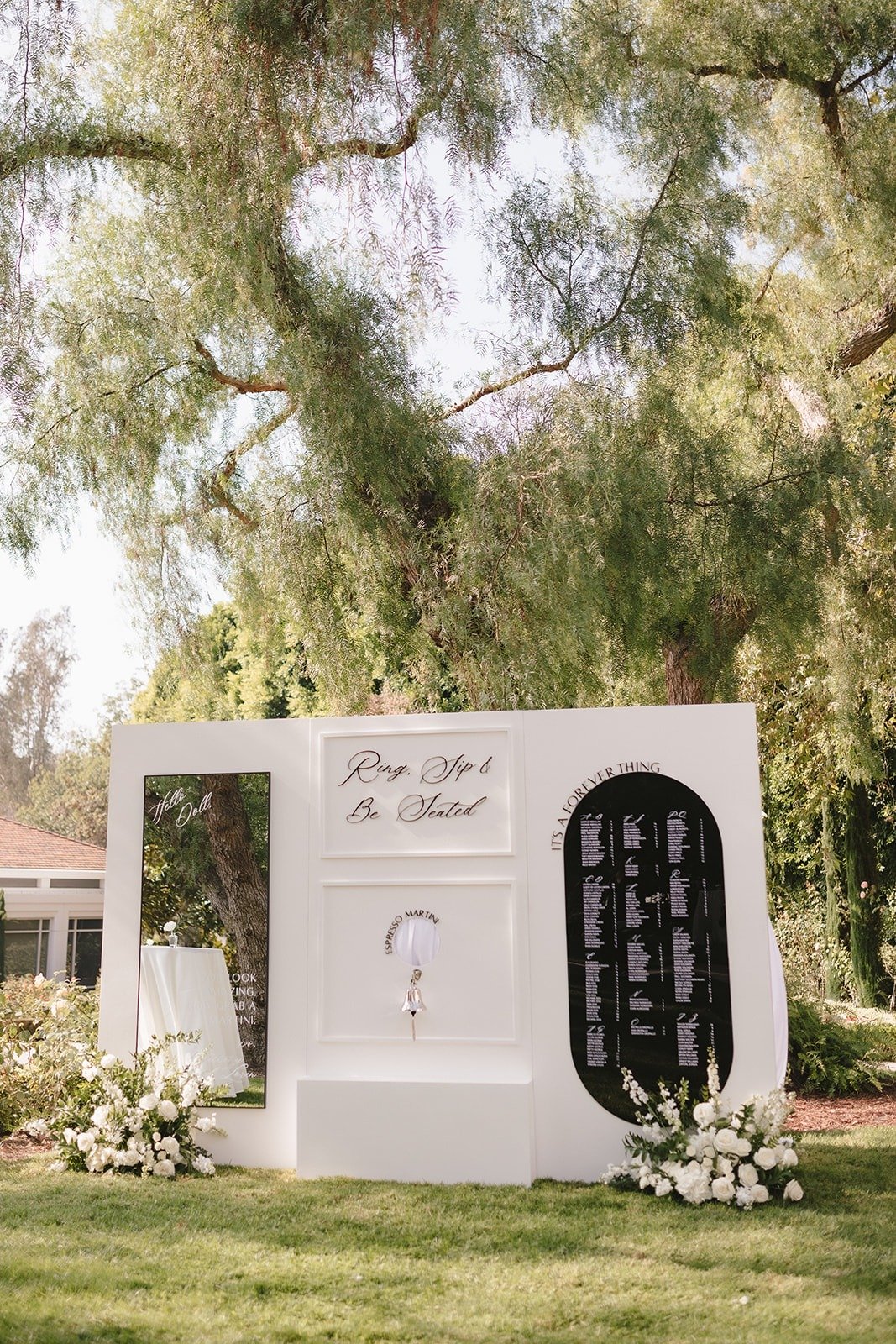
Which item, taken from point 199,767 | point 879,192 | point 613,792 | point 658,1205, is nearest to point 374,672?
point 199,767

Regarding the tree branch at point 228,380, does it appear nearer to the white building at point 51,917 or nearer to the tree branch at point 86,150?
the tree branch at point 86,150

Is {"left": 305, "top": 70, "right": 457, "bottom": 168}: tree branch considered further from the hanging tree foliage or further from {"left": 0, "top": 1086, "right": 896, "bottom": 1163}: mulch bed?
{"left": 0, "top": 1086, "right": 896, "bottom": 1163}: mulch bed

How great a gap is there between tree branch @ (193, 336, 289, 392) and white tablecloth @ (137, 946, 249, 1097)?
3.57 metres

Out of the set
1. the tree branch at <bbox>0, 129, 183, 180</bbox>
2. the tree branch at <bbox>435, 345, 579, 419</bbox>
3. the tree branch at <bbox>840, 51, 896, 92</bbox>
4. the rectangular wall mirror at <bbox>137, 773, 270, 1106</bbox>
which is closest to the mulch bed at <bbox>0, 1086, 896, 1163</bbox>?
the rectangular wall mirror at <bbox>137, 773, 270, 1106</bbox>

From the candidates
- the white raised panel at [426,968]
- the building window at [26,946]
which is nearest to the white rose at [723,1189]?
the white raised panel at [426,968]

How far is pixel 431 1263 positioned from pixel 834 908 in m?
8.51

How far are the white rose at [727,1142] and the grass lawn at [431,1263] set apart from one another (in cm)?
24

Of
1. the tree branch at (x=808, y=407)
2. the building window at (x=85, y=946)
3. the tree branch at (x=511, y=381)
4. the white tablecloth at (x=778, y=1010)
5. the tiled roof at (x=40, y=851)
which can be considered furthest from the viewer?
the tiled roof at (x=40, y=851)

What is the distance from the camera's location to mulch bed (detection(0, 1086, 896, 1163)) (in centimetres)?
631

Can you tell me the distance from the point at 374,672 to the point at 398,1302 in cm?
466

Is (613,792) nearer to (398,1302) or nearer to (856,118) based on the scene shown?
(398,1302)

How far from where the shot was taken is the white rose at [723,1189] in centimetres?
480

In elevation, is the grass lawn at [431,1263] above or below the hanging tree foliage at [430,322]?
below

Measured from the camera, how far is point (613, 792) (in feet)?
18.3
